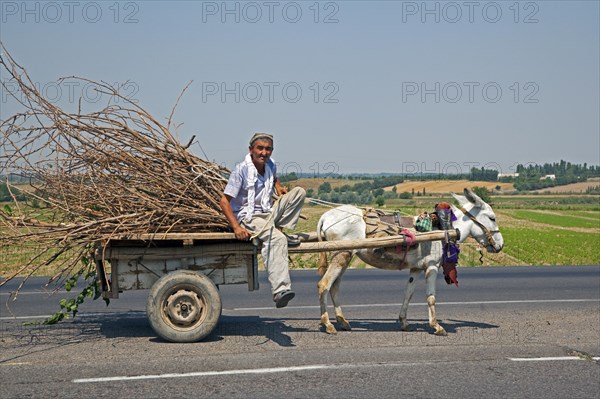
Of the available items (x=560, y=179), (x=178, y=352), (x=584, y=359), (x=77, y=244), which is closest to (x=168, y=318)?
(x=178, y=352)

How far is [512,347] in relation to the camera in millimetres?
9172

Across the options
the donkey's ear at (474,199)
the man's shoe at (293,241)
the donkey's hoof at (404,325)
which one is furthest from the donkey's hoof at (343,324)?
the donkey's ear at (474,199)

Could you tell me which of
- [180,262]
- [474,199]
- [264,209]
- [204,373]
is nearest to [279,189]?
[264,209]

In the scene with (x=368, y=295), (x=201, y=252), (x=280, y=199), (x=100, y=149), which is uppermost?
(x=100, y=149)

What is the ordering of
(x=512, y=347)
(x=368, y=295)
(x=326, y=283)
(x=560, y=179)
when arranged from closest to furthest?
(x=512, y=347) < (x=326, y=283) < (x=368, y=295) < (x=560, y=179)

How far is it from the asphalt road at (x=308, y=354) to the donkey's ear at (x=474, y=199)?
1664 millimetres

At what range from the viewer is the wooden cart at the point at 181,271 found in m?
9.14

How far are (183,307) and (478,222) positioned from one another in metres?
4.09

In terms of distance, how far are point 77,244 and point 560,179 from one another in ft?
412

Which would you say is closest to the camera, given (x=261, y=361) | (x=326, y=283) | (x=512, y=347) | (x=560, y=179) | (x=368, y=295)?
(x=261, y=361)

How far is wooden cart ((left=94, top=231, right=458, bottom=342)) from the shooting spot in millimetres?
9141

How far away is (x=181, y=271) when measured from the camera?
9289 millimetres

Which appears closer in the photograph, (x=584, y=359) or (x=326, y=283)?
(x=584, y=359)

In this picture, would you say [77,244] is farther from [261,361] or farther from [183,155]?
[261,361]
